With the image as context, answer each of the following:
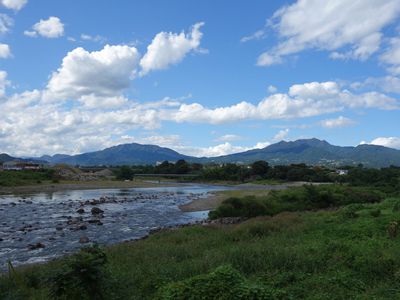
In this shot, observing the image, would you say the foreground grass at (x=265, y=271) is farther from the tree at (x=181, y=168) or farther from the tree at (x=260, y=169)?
the tree at (x=181, y=168)

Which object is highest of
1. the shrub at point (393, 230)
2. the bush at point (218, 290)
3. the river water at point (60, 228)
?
the bush at point (218, 290)

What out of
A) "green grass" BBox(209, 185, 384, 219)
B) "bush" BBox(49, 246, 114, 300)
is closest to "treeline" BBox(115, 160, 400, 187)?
"green grass" BBox(209, 185, 384, 219)

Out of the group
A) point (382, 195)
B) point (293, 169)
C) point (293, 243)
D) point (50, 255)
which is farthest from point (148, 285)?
point (293, 169)

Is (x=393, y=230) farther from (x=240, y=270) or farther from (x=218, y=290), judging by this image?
(x=218, y=290)

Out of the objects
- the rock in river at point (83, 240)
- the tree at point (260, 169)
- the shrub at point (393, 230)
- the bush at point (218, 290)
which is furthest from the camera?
the tree at point (260, 169)

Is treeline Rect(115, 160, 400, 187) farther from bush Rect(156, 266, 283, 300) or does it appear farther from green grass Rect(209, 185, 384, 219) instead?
bush Rect(156, 266, 283, 300)

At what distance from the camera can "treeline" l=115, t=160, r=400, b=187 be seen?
98688mm

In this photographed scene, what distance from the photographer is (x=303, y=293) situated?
36.9ft

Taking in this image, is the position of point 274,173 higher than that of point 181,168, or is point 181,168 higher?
point 181,168

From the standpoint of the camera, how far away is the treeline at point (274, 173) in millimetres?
98688

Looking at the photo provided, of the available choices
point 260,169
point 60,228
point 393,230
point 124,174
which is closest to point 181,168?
A: point 124,174

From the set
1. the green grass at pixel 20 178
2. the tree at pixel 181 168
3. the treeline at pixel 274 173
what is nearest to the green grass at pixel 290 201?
the treeline at pixel 274 173

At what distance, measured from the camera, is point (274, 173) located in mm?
148250

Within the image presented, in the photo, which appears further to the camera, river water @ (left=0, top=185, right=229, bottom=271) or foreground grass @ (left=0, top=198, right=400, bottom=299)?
river water @ (left=0, top=185, right=229, bottom=271)
